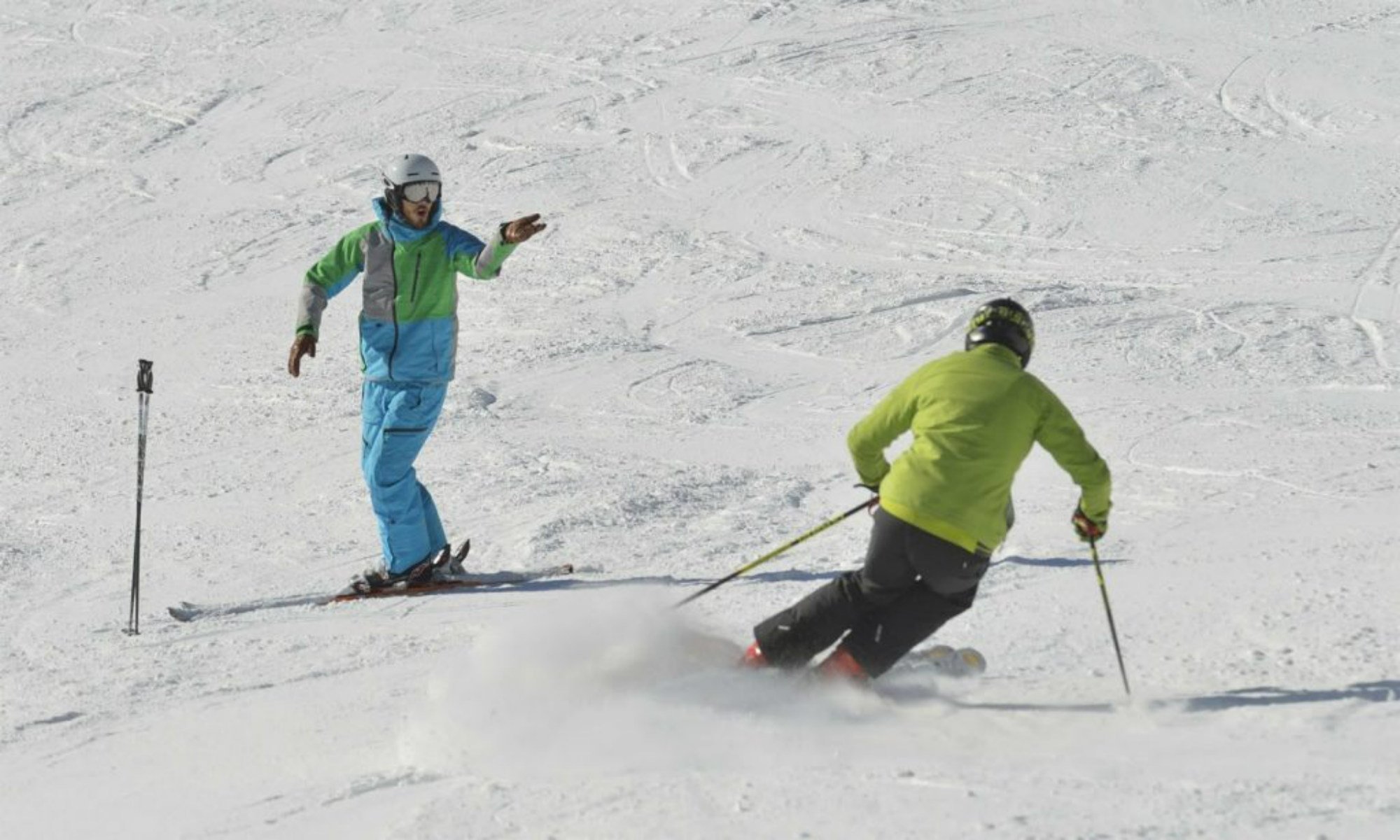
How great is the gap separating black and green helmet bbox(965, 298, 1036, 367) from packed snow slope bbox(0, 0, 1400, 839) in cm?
118

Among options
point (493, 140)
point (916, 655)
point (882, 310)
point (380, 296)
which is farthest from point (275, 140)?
point (916, 655)

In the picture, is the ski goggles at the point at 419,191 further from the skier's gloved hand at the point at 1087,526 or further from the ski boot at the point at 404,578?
the skier's gloved hand at the point at 1087,526

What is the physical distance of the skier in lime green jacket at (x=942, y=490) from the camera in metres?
4.91

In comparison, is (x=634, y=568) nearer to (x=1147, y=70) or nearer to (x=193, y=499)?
(x=193, y=499)

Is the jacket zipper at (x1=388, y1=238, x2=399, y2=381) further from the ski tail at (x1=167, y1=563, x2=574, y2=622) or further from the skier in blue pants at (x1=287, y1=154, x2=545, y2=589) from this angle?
the ski tail at (x1=167, y1=563, x2=574, y2=622)

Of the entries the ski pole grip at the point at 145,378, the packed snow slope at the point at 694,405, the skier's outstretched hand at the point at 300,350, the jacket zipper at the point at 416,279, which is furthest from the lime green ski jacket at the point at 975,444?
the ski pole grip at the point at 145,378

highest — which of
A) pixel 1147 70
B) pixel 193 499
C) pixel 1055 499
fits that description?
pixel 1147 70

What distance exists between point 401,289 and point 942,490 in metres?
3.32

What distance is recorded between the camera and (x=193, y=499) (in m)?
9.44

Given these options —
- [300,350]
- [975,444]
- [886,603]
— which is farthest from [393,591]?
[975,444]

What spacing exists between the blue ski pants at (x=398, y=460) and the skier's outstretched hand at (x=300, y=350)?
0.33 m

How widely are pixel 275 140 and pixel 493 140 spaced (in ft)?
9.62

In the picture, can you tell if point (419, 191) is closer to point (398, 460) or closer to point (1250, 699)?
point (398, 460)

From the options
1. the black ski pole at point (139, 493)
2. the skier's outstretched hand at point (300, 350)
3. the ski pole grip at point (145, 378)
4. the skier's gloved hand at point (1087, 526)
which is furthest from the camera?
the ski pole grip at point (145, 378)
